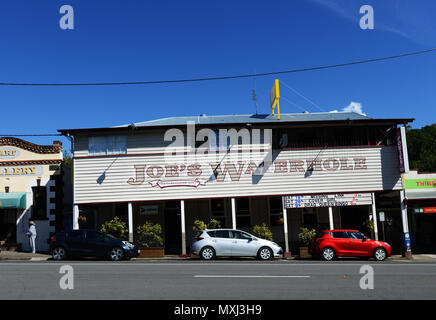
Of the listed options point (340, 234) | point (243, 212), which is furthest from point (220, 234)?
point (243, 212)

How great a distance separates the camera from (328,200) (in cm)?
2094

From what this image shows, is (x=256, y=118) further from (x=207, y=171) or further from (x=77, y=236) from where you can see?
(x=77, y=236)

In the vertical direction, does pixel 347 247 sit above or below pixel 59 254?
below

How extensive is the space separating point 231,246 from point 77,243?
21.7ft

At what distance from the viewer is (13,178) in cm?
2202

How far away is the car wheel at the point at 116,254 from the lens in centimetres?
1761

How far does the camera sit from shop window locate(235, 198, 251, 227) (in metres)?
23.6

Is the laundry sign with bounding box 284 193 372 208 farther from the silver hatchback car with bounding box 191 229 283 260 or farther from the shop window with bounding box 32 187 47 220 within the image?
the shop window with bounding box 32 187 47 220

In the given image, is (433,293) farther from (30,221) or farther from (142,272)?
(30,221)
